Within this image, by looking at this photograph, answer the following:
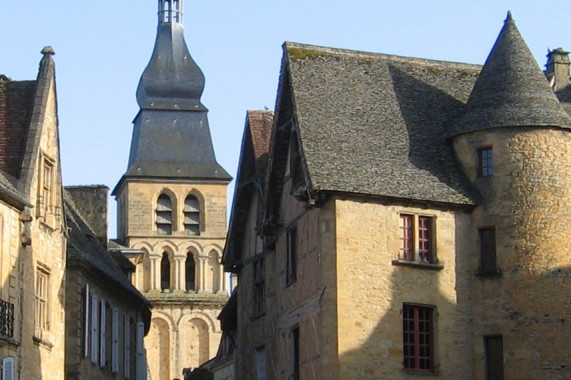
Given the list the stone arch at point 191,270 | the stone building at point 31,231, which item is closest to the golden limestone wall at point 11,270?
the stone building at point 31,231

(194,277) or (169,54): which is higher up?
(169,54)

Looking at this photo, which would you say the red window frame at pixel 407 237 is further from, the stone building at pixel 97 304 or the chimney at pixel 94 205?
the chimney at pixel 94 205

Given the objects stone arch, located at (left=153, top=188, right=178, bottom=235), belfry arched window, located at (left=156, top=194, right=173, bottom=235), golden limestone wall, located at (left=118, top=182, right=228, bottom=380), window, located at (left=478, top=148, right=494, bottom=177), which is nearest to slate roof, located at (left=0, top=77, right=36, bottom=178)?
window, located at (left=478, top=148, right=494, bottom=177)

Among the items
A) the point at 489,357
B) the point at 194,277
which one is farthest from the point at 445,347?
the point at 194,277

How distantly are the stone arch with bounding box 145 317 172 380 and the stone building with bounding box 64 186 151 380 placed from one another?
37849 mm

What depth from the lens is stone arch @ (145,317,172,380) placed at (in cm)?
9612

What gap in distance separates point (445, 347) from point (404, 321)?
1.19m

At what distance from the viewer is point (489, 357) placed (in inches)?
1510

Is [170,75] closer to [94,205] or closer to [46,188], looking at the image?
[94,205]

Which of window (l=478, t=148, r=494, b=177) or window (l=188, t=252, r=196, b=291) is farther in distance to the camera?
window (l=188, t=252, r=196, b=291)

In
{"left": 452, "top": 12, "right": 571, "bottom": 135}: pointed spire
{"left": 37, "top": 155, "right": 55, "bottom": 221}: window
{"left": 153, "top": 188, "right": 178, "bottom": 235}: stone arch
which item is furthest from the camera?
{"left": 153, "top": 188, "right": 178, "bottom": 235}: stone arch

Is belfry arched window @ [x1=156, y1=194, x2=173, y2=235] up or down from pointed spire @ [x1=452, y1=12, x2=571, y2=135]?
up

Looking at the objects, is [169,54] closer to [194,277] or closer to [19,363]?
[194,277]

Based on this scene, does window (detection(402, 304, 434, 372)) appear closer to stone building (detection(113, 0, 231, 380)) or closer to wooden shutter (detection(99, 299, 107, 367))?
wooden shutter (detection(99, 299, 107, 367))
